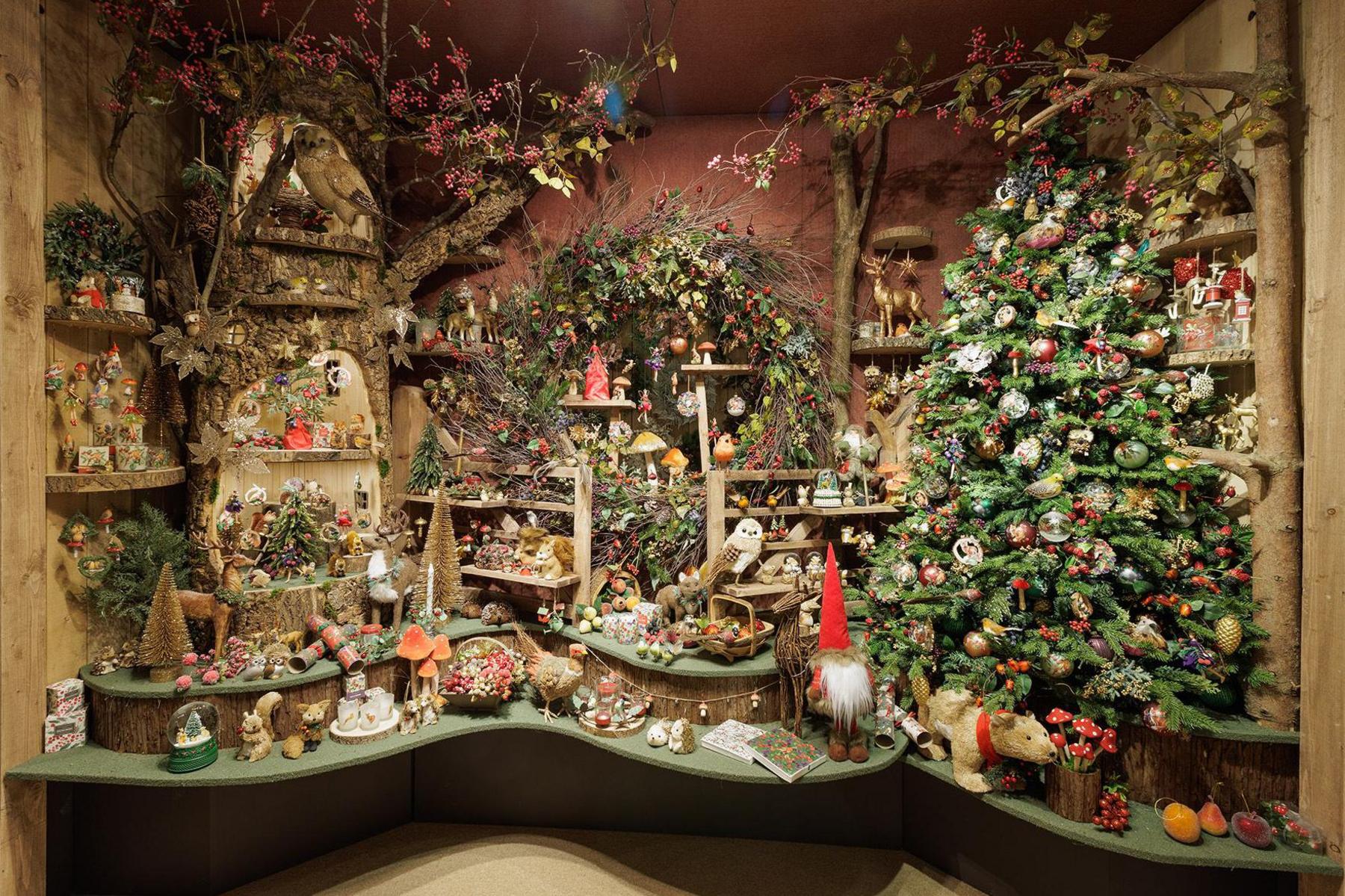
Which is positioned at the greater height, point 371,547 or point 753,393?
point 753,393

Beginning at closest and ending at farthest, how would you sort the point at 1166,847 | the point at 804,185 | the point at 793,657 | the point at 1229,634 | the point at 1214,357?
the point at 1166,847
the point at 1229,634
the point at 1214,357
the point at 793,657
the point at 804,185

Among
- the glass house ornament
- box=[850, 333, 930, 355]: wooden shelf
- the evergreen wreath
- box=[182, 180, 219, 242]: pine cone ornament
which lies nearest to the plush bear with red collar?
the glass house ornament

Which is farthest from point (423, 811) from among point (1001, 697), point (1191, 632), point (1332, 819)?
point (1332, 819)

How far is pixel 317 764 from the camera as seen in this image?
2.41 meters

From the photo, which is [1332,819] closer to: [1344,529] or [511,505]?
[1344,529]

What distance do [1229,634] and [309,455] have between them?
431 centimetres

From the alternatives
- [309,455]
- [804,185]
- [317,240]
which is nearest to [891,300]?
[804,185]

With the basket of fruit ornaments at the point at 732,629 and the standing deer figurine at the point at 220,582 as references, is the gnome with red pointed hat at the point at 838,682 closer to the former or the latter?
the basket of fruit ornaments at the point at 732,629

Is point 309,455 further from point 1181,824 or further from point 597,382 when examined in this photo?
point 1181,824

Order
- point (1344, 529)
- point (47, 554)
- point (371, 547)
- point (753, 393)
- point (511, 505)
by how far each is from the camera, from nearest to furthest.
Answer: point (1344, 529) → point (47, 554) → point (371, 547) → point (511, 505) → point (753, 393)

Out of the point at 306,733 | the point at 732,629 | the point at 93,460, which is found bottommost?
the point at 306,733

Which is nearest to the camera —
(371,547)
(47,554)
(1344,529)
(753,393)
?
(1344,529)

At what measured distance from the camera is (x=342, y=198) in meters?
3.11

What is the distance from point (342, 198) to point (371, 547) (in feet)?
6.54
